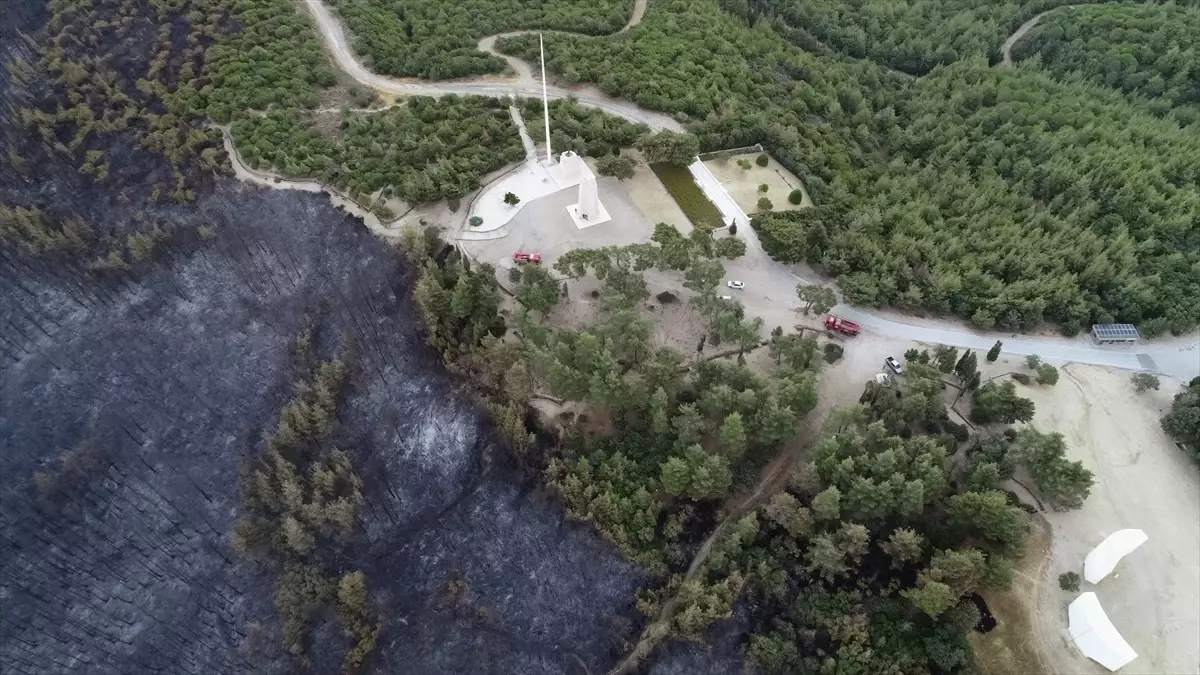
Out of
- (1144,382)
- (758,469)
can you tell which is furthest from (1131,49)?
(758,469)

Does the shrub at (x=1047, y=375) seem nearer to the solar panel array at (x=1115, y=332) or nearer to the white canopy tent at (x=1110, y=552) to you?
the solar panel array at (x=1115, y=332)

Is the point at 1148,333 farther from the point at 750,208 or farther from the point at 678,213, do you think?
the point at 678,213

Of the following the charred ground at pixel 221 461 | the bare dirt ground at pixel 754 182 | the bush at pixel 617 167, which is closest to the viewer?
the charred ground at pixel 221 461

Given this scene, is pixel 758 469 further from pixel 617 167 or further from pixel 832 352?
pixel 617 167

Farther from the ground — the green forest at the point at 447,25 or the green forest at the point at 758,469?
the green forest at the point at 447,25

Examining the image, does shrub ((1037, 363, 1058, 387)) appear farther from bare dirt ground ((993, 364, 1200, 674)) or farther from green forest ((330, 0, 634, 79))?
green forest ((330, 0, 634, 79))

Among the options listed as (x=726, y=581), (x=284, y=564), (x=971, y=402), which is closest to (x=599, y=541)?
(x=726, y=581)

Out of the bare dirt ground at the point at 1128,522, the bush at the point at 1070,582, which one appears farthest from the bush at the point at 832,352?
the bush at the point at 1070,582

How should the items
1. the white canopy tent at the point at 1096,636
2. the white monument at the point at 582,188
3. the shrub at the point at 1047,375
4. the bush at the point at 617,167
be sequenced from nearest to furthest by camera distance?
the white canopy tent at the point at 1096,636 < the shrub at the point at 1047,375 < the white monument at the point at 582,188 < the bush at the point at 617,167
